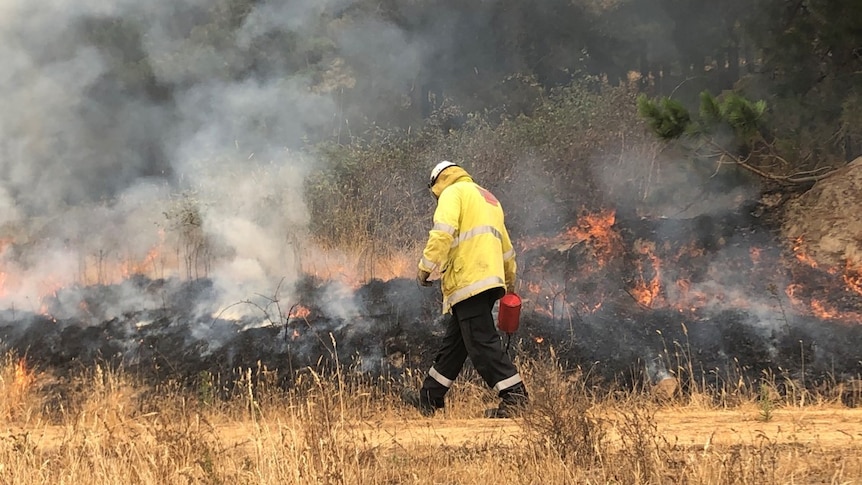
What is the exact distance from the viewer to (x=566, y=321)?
716cm

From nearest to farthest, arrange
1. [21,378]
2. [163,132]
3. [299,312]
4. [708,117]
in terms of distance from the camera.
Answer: [708,117] < [21,378] < [299,312] < [163,132]

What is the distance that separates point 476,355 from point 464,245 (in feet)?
2.53

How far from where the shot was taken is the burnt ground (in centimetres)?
634

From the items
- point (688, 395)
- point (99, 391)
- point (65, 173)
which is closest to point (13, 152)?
point (65, 173)

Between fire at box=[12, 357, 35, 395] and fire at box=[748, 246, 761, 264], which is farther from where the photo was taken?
fire at box=[748, 246, 761, 264]

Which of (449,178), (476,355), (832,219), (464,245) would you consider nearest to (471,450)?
(476,355)

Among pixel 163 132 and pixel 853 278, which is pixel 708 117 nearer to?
pixel 853 278

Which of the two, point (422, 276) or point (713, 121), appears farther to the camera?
point (713, 121)

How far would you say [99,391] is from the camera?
604 centimetres

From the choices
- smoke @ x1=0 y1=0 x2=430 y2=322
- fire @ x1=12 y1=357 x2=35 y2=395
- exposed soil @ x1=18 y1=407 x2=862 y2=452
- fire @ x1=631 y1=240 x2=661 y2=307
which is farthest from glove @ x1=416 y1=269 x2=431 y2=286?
fire @ x1=12 y1=357 x2=35 y2=395

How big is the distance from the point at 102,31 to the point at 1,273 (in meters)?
6.07

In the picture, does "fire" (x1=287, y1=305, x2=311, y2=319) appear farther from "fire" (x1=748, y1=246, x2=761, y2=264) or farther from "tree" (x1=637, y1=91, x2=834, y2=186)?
"fire" (x1=748, y1=246, x2=761, y2=264)

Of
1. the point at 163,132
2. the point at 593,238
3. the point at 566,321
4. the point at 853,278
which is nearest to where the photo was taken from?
the point at 853,278

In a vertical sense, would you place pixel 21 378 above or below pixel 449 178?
below
